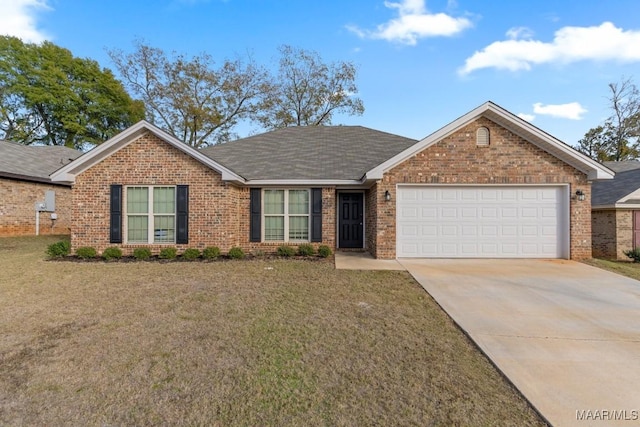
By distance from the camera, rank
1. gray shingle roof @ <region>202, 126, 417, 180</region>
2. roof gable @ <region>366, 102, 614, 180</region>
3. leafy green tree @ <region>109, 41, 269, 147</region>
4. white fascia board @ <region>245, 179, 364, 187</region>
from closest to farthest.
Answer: roof gable @ <region>366, 102, 614, 180</region>, white fascia board @ <region>245, 179, 364, 187</region>, gray shingle roof @ <region>202, 126, 417, 180</region>, leafy green tree @ <region>109, 41, 269, 147</region>

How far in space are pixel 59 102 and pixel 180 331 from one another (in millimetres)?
35924

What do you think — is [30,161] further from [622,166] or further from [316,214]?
[622,166]

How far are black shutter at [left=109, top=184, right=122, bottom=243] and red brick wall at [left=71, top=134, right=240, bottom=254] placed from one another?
166 millimetres

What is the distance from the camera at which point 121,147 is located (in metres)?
9.40

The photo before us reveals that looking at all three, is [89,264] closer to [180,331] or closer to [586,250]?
[180,331]

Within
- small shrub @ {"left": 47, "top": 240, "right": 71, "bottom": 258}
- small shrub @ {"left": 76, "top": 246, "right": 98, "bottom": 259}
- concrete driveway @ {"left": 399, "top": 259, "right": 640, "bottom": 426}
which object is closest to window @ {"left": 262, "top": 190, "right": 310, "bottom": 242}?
concrete driveway @ {"left": 399, "top": 259, "right": 640, "bottom": 426}

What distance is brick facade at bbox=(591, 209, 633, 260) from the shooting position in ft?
33.8

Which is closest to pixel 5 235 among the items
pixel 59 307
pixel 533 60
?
pixel 59 307

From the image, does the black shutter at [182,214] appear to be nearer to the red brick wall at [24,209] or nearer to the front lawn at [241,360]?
the front lawn at [241,360]

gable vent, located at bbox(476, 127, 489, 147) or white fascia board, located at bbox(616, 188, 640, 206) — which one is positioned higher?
gable vent, located at bbox(476, 127, 489, 147)

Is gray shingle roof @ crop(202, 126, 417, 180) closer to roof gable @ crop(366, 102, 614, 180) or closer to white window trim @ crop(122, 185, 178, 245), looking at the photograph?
roof gable @ crop(366, 102, 614, 180)

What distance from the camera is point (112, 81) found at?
104ft

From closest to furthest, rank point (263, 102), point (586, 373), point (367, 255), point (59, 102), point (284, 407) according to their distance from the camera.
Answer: point (284, 407)
point (586, 373)
point (367, 255)
point (263, 102)
point (59, 102)

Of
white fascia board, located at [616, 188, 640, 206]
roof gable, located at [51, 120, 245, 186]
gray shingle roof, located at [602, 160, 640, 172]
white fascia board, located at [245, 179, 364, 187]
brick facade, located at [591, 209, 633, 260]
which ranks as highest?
gray shingle roof, located at [602, 160, 640, 172]
